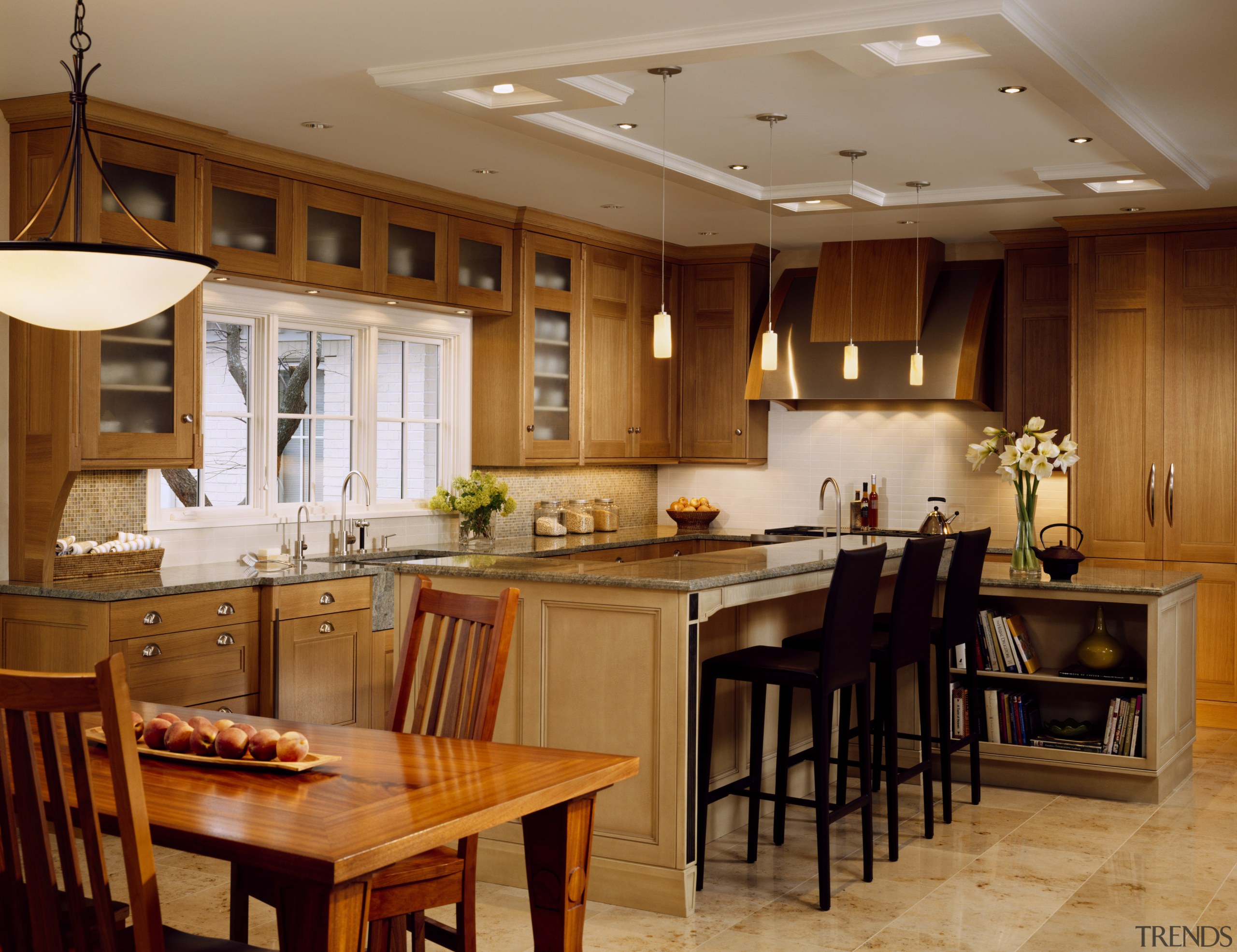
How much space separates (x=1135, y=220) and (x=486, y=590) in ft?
13.8

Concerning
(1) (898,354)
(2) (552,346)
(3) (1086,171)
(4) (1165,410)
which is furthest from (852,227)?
(4) (1165,410)

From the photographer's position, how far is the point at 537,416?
670 cm

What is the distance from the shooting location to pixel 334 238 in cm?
543

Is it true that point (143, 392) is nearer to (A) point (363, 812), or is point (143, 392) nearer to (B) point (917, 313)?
(A) point (363, 812)

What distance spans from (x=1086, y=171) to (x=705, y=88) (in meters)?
2.07

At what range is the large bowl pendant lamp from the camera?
2180mm

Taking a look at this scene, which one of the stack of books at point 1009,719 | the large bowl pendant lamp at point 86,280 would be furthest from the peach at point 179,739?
the stack of books at point 1009,719

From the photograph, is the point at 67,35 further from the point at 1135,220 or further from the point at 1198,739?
the point at 1198,739

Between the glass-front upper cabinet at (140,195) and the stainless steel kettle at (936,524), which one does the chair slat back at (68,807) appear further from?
the stainless steel kettle at (936,524)

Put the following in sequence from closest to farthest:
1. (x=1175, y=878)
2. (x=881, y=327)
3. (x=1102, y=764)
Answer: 1. (x=1175, y=878)
2. (x=1102, y=764)
3. (x=881, y=327)

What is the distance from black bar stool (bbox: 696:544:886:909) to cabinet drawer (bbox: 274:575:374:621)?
1648 millimetres

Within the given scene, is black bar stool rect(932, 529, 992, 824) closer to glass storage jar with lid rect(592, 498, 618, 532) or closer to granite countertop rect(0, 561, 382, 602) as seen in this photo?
granite countertop rect(0, 561, 382, 602)

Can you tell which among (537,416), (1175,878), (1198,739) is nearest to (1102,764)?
(1175,878)

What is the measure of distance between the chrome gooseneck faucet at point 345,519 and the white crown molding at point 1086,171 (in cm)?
170
